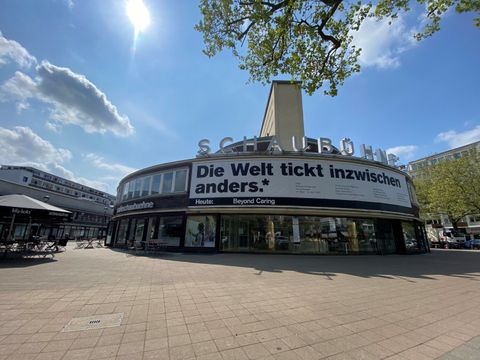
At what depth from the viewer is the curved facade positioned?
15.9 meters

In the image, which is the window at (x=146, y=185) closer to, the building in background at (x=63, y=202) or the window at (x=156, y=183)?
the window at (x=156, y=183)

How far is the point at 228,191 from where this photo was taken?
1617 cm

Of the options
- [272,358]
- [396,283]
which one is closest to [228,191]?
[396,283]

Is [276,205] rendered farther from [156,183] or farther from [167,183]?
[156,183]

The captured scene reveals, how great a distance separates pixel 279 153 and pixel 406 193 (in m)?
12.3

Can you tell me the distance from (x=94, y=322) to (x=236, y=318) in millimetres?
2452

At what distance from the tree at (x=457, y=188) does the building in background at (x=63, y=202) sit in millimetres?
49295

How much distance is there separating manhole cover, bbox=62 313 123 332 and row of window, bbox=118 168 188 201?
1337 centimetres

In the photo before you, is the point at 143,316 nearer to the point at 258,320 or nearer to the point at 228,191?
the point at 258,320

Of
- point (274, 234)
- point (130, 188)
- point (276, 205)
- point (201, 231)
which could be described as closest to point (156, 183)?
point (130, 188)

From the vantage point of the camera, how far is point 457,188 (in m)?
29.4

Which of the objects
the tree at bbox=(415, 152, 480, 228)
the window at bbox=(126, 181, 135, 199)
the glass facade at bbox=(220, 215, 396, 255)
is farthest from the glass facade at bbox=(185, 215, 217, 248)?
the tree at bbox=(415, 152, 480, 228)

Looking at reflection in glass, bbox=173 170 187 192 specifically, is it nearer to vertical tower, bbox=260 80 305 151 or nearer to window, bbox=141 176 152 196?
window, bbox=141 176 152 196

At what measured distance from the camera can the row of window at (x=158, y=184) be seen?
17.8m
